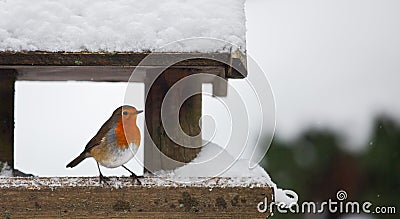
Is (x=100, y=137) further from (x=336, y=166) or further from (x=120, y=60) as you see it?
(x=336, y=166)

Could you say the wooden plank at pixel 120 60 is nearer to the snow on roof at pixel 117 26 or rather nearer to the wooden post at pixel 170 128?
the snow on roof at pixel 117 26

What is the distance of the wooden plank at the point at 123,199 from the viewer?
3.98 ft

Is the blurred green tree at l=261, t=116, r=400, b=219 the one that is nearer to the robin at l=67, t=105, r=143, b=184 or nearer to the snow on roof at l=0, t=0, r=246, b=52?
the robin at l=67, t=105, r=143, b=184

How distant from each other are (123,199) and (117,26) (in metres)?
0.28

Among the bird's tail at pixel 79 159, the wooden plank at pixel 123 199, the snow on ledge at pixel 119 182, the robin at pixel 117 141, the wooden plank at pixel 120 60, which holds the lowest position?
the wooden plank at pixel 123 199

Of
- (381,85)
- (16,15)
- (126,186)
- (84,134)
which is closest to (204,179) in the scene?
(126,186)

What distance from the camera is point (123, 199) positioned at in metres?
1.22

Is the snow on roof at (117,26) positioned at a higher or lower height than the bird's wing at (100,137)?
higher

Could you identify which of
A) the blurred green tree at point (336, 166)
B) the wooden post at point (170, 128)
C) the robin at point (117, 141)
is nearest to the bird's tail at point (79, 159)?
the robin at point (117, 141)

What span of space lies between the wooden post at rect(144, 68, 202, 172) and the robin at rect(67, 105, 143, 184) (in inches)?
2.3

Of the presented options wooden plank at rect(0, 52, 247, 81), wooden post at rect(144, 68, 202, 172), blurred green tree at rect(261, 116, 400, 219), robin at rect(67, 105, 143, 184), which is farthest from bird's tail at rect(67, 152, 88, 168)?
blurred green tree at rect(261, 116, 400, 219)

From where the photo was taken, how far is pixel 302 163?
464 cm

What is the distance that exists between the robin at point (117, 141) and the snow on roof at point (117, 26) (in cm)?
21

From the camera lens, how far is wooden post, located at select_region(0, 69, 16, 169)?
1.50m
